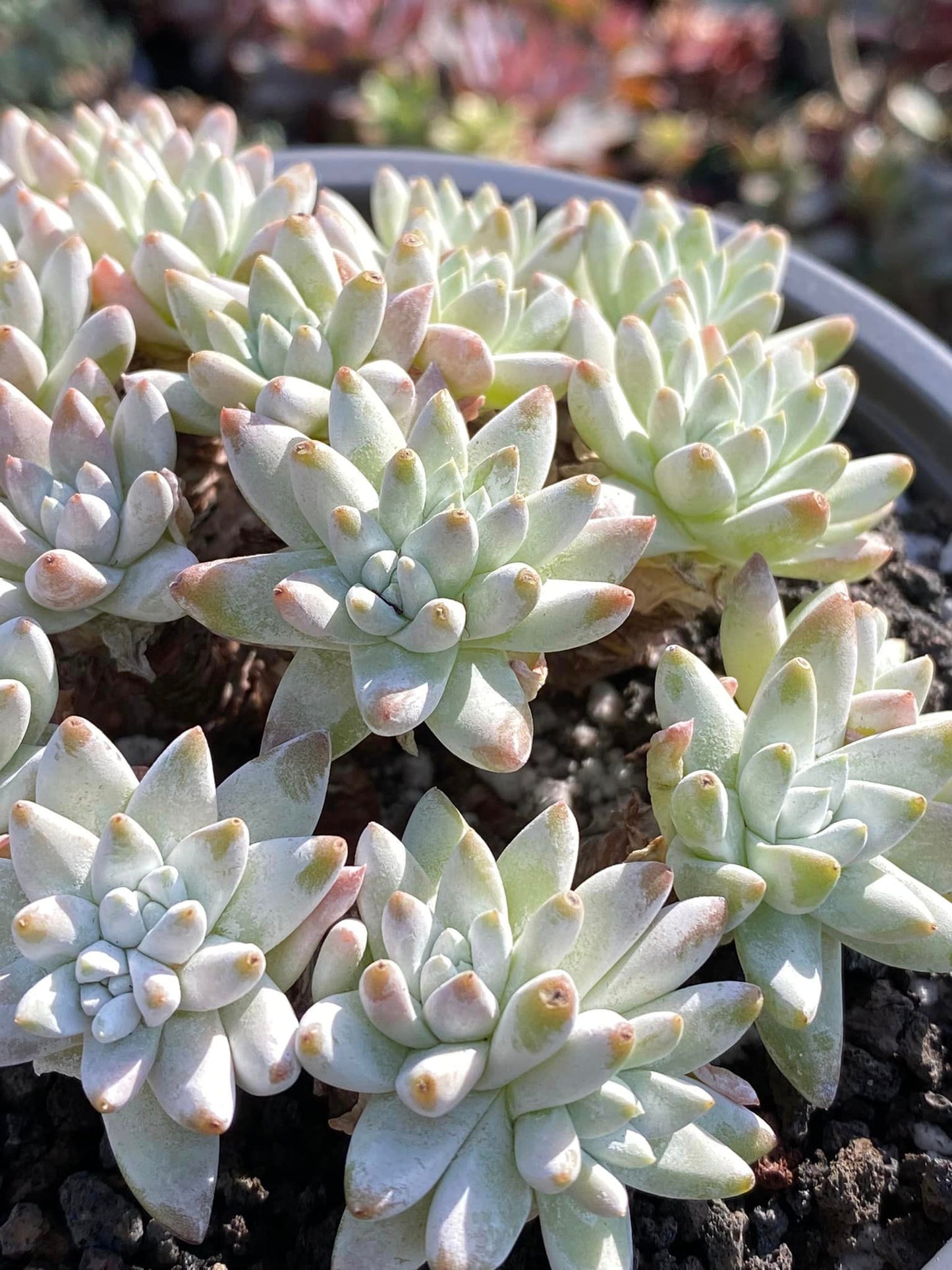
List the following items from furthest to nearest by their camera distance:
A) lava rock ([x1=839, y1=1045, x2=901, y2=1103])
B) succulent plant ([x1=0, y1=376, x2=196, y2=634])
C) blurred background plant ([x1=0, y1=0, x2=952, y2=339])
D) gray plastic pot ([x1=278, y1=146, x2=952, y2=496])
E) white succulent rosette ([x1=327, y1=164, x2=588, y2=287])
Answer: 1. blurred background plant ([x1=0, y1=0, x2=952, y2=339])
2. gray plastic pot ([x1=278, y1=146, x2=952, y2=496])
3. white succulent rosette ([x1=327, y1=164, x2=588, y2=287])
4. lava rock ([x1=839, y1=1045, x2=901, y2=1103])
5. succulent plant ([x1=0, y1=376, x2=196, y2=634])

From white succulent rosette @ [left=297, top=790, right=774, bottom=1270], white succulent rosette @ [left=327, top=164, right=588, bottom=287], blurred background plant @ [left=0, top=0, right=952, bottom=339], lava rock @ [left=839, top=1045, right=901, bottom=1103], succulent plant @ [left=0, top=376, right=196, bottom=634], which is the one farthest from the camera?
blurred background plant @ [left=0, top=0, right=952, bottom=339]

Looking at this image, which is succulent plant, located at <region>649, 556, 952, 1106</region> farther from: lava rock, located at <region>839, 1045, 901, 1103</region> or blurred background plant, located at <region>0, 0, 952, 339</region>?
blurred background plant, located at <region>0, 0, 952, 339</region>

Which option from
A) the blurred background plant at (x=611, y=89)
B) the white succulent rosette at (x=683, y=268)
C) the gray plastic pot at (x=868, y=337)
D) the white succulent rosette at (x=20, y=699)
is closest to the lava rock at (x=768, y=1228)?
the white succulent rosette at (x=20, y=699)

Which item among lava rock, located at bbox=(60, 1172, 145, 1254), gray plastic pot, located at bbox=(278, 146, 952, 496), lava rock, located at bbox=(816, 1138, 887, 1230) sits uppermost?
gray plastic pot, located at bbox=(278, 146, 952, 496)

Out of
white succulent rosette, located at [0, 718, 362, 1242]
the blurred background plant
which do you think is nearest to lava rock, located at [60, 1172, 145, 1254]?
white succulent rosette, located at [0, 718, 362, 1242]

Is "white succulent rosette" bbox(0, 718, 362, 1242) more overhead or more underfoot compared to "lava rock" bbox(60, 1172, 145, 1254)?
more overhead

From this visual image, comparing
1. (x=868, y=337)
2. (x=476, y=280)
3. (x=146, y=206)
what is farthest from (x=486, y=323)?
(x=868, y=337)

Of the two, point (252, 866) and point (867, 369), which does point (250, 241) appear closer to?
point (252, 866)
